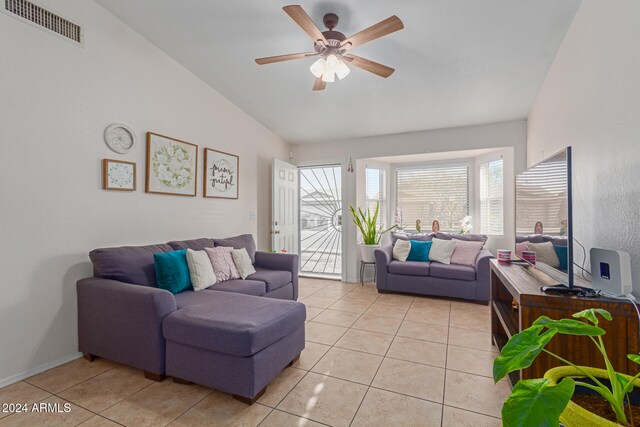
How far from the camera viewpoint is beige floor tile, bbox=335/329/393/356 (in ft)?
8.44

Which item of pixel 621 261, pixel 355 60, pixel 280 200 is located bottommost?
pixel 621 261

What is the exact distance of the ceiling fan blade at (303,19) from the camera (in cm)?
182

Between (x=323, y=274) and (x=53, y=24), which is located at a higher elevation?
(x=53, y=24)

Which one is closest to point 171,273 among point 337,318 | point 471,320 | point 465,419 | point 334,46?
point 337,318

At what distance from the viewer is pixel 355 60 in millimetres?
2369

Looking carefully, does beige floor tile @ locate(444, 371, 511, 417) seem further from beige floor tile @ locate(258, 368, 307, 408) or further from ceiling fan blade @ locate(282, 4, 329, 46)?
ceiling fan blade @ locate(282, 4, 329, 46)

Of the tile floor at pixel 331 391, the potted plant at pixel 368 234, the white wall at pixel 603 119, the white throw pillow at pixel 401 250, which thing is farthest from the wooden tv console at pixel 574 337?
the potted plant at pixel 368 234

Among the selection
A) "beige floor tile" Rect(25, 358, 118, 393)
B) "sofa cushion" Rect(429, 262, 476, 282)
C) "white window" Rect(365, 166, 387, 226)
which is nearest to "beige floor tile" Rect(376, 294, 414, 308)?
"sofa cushion" Rect(429, 262, 476, 282)

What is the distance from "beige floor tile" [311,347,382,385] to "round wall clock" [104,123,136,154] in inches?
102

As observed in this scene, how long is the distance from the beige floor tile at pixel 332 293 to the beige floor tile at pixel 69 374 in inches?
98.6

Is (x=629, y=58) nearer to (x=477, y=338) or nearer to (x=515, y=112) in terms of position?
(x=477, y=338)

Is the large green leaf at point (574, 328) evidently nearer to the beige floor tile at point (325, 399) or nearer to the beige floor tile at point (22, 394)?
the beige floor tile at point (325, 399)

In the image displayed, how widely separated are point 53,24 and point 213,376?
2.91m

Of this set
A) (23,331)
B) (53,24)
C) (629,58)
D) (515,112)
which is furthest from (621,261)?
(53,24)
